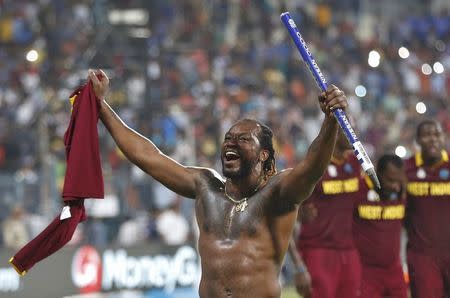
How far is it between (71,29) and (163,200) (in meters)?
4.60

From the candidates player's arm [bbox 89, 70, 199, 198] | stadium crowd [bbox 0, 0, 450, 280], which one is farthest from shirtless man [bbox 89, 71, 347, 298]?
stadium crowd [bbox 0, 0, 450, 280]

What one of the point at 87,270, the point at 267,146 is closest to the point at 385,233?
the point at 267,146

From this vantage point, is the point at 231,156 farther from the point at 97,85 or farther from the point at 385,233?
the point at 385,233

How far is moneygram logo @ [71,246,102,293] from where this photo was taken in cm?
1552

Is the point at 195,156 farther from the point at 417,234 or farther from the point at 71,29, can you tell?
the point at 417,234

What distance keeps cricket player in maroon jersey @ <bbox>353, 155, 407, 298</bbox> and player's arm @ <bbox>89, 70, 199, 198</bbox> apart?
10.7 ft

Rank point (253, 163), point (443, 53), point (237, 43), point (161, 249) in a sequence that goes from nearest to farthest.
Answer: point (253, 163) → point (161, 249) → point (237, 43) → point (443, 53)

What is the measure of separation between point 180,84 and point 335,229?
33.0ft

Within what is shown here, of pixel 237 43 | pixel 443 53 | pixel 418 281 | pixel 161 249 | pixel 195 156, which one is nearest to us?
pixel 418 281

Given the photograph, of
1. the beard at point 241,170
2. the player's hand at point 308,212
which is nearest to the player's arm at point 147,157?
the beard at point 241,170

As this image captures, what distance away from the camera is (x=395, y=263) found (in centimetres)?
966

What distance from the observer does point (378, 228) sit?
9.70 metres

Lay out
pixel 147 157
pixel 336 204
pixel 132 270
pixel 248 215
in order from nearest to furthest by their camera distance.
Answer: pixel 248 215 → pixel 147 157 → pixel 336 204 → pixel 132 270

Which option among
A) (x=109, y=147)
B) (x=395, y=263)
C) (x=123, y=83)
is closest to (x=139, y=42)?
(x=123, y=83)
